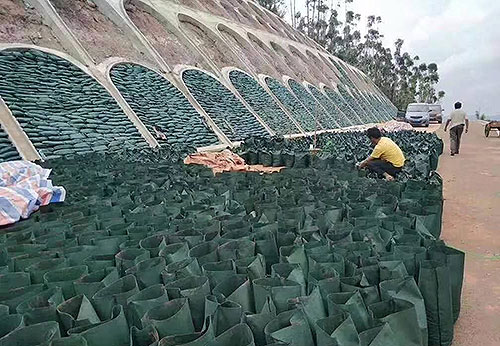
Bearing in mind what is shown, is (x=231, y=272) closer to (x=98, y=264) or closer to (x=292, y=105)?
(x=98, y=264)

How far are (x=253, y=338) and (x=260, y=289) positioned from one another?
1.23 feet

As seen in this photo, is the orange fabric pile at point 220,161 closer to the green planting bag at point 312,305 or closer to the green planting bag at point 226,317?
the green planting bag at point 312,305

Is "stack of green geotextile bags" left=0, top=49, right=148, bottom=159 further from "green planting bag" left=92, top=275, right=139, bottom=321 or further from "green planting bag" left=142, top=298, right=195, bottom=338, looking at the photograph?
"green planting bag" left=142, top=298, right=195, bottom=338

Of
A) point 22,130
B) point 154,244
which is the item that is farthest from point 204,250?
point 22,130

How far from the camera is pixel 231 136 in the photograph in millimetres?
12531

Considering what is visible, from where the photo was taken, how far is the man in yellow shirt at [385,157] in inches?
255

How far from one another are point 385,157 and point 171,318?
17.8 ft

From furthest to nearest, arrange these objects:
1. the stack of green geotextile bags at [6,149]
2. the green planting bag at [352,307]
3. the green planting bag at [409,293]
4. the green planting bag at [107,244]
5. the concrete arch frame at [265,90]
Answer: the concrete arch frame at [265,90], the stack of green geotextile bags at [6,149], the green planting bag at [107,244], the green planting bag at [409,293], the green planting bag at [352,307]

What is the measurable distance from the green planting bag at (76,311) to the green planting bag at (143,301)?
0.17 metres

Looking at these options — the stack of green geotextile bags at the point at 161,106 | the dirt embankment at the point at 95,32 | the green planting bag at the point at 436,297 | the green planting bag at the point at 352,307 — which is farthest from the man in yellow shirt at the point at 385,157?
the dirt embankment at the point at 95,32

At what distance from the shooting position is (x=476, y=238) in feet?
15.9

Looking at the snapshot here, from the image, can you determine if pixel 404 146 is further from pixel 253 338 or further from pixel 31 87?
pixel 253 338

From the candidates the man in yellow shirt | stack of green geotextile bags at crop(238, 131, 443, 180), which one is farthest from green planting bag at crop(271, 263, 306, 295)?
stack of green geotextile bags at crop(238, 131, 443, 180)

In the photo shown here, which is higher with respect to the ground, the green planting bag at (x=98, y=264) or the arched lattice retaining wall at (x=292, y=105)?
the arched lattice retaining wall at (x=292, y=105)
